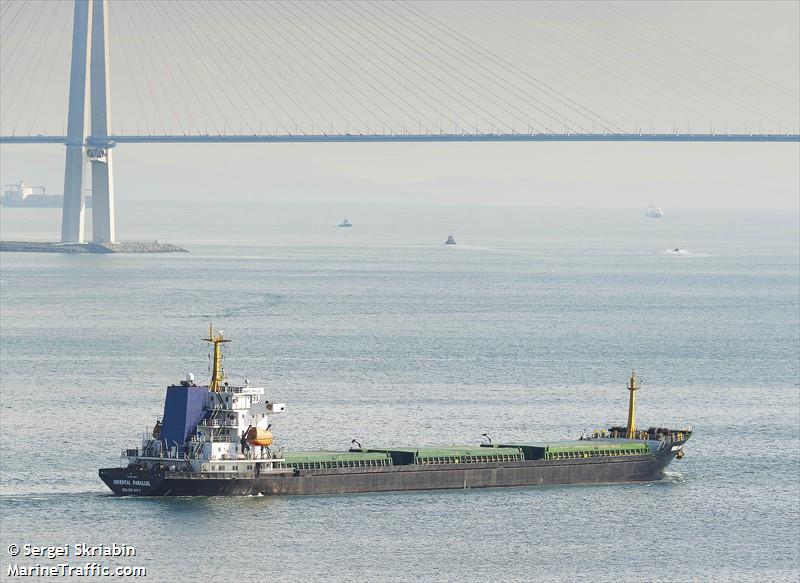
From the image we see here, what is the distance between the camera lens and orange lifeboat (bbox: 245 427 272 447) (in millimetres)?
59406

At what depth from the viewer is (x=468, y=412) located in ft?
255

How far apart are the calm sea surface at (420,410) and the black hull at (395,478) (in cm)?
59

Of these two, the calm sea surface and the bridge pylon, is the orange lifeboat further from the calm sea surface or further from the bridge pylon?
the bridge pylon

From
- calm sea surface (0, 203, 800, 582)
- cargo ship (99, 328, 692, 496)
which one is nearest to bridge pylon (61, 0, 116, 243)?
calm sea surface (0, 203, 800, 582)

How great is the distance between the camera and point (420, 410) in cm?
7781

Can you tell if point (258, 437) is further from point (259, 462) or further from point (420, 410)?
point (420, 410)

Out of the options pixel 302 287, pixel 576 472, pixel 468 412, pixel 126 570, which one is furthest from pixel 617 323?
pixel 126 570

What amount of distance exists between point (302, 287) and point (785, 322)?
4216 cm

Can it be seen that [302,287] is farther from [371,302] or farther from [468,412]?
[468,412]

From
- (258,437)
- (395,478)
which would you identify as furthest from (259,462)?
(395,478)

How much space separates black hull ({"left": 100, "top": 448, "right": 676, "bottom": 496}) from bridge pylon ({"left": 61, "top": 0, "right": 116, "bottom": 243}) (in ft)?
414

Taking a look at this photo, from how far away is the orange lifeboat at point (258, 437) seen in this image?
59.4 metres

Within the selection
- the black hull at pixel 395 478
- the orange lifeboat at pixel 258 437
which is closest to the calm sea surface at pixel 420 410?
the black hull at pixel 395 478

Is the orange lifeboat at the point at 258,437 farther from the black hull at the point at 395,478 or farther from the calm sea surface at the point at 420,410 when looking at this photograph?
the calm sea surface at the point at 420,410
